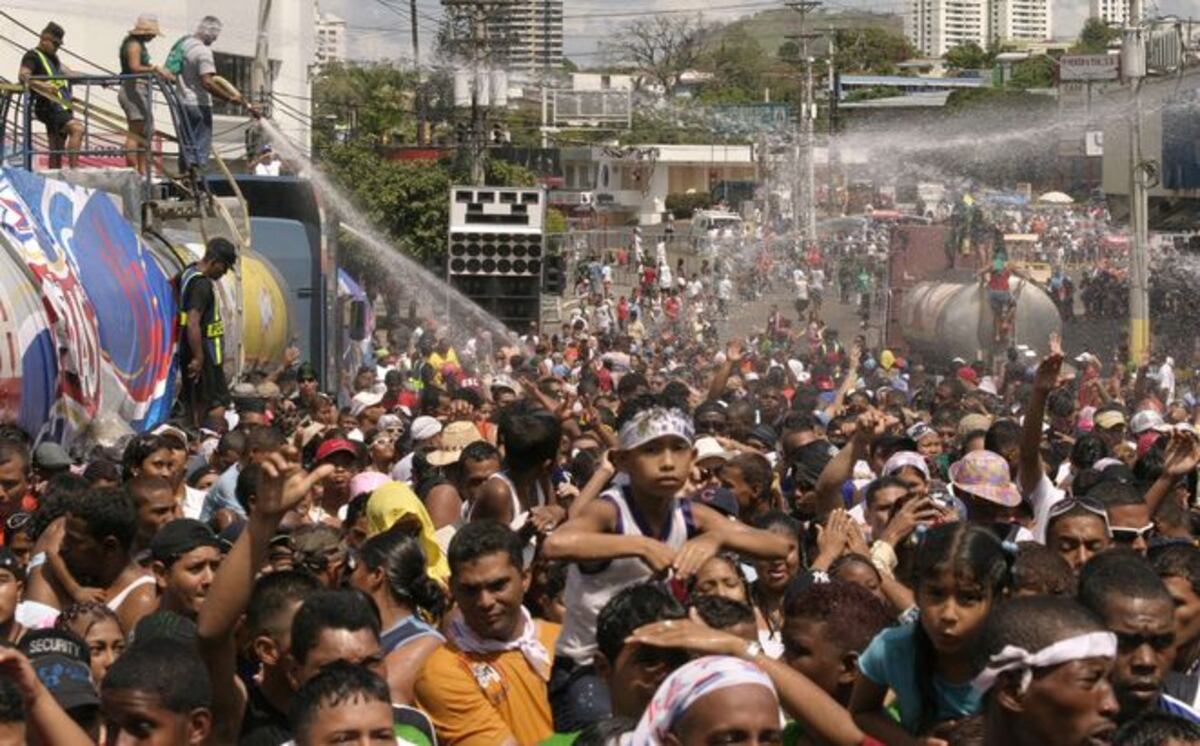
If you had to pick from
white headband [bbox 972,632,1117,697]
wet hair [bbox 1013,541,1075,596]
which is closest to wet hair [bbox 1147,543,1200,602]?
wet hair [bbox 1013,541,1075,596]

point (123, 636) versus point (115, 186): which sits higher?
point (115, 186)

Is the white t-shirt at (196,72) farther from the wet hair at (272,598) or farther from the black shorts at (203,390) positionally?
the wet hair at (272,598)

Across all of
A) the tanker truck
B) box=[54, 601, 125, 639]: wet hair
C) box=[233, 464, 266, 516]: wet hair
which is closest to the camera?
box=[54, 601, 125, 639]: wet hair

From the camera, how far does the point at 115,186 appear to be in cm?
1677

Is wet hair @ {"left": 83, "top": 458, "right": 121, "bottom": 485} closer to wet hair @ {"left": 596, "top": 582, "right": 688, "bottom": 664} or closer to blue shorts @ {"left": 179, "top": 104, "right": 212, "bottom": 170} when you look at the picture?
wet hair @ {"left": 596, "top": 582, "right": 688, "bottom": 664}

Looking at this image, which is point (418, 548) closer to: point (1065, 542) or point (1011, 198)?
point (1065, 542)

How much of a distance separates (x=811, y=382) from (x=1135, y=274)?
8933 millimetres

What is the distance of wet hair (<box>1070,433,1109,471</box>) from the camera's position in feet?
38.5

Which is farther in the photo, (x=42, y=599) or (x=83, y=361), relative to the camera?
(x=83, y=361)

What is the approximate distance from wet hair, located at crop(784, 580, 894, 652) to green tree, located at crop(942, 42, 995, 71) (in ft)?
478

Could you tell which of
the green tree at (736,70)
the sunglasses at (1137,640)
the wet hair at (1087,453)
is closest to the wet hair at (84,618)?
the sunglasses at (1137,640)

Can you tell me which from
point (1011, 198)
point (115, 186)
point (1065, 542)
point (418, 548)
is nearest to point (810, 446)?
point (1065, 542)

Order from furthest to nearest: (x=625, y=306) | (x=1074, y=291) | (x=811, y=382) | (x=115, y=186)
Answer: (x=625, y=306) < (x=1074, y=291) < (x=811, y=382) < (x=115, y=186)

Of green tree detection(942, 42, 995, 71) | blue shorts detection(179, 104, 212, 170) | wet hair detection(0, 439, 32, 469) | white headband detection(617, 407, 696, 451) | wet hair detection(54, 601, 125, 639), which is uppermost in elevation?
green tree detection(942, 42, 995, 71)
